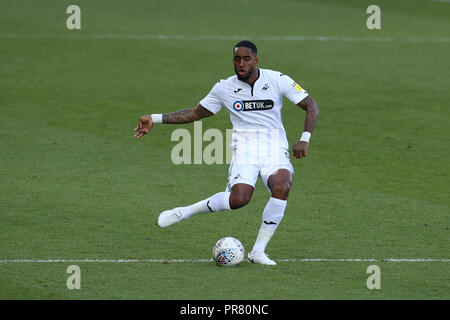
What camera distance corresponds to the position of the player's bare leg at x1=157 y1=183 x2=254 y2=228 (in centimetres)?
1010

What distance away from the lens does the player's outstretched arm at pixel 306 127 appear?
9875 millimetres

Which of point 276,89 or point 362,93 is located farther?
point 362,93

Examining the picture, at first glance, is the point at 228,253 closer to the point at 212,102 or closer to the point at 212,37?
the point at 212,102

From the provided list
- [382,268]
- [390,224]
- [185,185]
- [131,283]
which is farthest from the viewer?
[185,185]

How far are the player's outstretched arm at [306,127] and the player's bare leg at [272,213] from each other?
37 centimetres

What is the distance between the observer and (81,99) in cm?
2041

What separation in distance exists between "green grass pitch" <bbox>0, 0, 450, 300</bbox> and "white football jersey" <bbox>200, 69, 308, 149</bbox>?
1396 mm

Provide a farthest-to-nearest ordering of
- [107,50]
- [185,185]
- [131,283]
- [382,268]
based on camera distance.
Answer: [107,50]
[185,185]
[382,268]
[131,283]

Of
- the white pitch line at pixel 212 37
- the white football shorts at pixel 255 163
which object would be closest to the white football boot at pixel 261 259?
the white football shorts at pixel 255 163

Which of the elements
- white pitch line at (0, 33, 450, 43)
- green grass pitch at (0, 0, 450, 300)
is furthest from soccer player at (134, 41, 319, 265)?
white pitch line at (0, 33, 450, 43)

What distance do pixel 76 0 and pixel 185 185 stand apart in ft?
62.5
